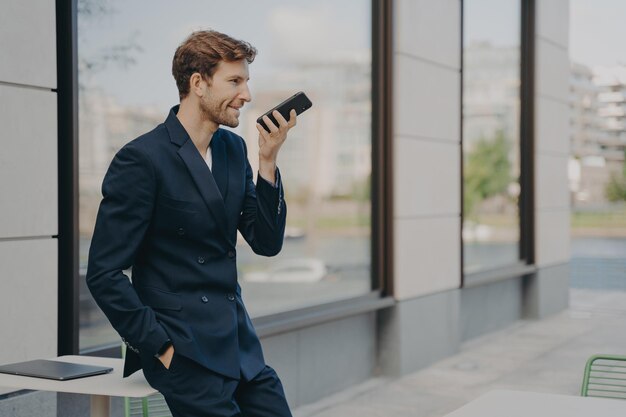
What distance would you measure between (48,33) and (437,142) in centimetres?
439

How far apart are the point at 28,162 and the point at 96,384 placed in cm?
168

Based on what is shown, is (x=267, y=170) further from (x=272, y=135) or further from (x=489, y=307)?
(x=489, y=307)

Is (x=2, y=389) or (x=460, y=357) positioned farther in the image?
(x=460, y=357)

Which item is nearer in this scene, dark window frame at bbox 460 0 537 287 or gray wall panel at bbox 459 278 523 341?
gray wall panel at bbox 459 278 523 341

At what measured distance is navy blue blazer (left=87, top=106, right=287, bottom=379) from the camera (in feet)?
8.48

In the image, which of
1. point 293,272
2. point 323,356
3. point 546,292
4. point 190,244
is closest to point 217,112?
point 190,244

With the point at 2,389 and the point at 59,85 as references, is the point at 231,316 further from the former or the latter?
the point at 59,85

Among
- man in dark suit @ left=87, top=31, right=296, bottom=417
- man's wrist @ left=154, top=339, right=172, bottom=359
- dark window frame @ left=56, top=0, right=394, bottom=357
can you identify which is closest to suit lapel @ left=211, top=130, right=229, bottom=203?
man in dark suit @ left=87, top=31, right=296, bottom=417

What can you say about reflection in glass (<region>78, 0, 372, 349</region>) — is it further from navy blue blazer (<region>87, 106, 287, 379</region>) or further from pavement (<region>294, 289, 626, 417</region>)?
navy blue blazer (<region>87, 106, 287, 379</region>)

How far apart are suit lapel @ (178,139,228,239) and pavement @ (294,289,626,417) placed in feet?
12.5

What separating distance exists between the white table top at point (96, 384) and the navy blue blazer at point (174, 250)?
59 millimetres

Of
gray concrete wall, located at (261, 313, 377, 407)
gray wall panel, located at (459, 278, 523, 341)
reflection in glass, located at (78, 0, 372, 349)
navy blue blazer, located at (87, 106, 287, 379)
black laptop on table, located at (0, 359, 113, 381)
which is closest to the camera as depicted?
navy blue blazer, located at (87, 106, 287, 379)

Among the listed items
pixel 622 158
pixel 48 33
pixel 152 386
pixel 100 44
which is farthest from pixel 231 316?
pixel 622 158

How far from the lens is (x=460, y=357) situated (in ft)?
27.1
